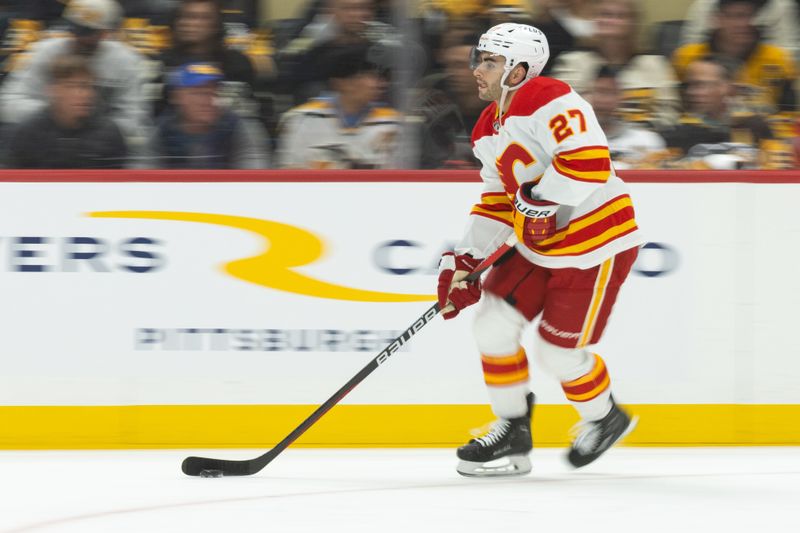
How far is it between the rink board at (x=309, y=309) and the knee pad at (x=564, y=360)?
23.9 inches

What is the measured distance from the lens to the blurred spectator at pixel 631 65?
165 inches

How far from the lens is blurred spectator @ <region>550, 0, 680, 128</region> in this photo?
419cm

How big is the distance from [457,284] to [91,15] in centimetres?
153

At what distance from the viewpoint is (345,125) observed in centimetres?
416

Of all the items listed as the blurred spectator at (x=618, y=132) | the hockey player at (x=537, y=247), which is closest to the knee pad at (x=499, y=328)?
the hockey player at (x=537, y=247)

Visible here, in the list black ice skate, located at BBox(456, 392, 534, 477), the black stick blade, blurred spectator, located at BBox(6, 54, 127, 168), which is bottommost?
the black stick blade

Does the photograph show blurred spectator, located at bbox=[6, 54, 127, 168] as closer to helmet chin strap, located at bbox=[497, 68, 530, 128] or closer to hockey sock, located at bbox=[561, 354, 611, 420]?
helmet chin strap, located at bbox=[497, 68, 530, 128]

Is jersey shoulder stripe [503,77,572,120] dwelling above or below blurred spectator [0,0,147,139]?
above

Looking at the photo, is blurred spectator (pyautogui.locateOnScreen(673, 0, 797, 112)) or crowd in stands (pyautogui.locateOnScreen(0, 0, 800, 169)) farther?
blurred spectator (pyautogui.locateOnScreen(673, 0, 797, 112))

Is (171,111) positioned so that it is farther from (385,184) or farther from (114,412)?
(114,412)

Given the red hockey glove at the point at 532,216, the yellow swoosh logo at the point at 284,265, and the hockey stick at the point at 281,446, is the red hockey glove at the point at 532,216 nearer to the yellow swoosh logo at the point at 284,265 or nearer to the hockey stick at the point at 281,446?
the hockey stick at the point at 281,446

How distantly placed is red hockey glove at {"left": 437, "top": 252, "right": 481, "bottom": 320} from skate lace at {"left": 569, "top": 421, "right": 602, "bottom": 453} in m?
0.48

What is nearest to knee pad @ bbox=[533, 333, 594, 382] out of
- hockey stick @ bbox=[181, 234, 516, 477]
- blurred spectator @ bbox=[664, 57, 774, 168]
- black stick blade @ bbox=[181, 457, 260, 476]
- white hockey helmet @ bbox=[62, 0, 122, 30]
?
hockey stick @ bbox=[181, 234, 516, 477]

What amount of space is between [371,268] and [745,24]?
1.47 metres
